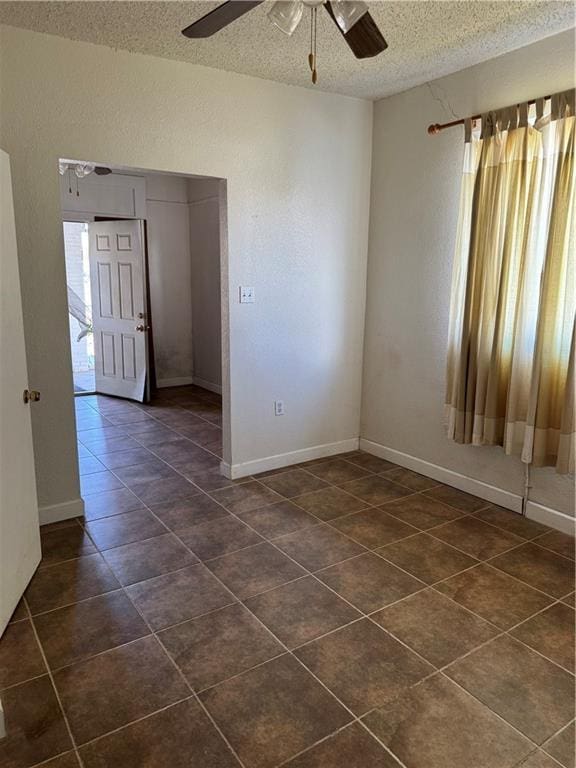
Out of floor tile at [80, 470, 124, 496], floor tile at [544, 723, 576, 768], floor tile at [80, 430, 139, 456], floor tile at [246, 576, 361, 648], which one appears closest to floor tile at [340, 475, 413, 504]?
floor tile at [246, 576, 361, 648]

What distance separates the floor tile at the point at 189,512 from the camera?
319 centimetres

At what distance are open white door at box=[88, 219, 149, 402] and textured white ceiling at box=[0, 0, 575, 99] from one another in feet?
Result: 9.75

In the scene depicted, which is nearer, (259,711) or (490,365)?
(259,711)

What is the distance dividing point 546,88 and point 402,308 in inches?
62.7

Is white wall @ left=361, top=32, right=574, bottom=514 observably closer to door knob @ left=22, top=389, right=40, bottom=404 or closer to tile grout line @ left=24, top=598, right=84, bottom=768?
door knob @ left=22, top=389, right=40, bottom=404

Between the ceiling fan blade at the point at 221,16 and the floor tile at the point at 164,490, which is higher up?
the ceiling fan blade at the point at 221,16

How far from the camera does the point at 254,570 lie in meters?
2.69

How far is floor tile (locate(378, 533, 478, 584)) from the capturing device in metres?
2.69

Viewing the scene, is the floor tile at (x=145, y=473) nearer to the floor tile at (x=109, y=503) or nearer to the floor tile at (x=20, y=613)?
the floor tile at (x=109, y=503)

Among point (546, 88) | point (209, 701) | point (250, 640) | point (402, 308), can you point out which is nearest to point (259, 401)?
point (402, 308)

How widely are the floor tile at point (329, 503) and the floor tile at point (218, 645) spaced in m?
1.08

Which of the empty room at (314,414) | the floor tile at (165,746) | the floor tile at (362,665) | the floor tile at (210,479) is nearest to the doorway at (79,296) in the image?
the empty room at (314,414)

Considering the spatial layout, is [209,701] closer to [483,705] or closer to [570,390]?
[483,705]

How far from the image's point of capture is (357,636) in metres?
2.21
